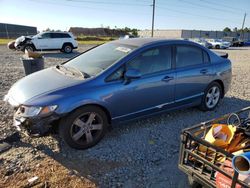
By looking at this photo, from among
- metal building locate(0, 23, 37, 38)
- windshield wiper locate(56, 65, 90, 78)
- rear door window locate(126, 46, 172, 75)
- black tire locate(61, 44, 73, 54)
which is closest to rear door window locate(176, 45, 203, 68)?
rear door window locate(126, 46, 172, 75)

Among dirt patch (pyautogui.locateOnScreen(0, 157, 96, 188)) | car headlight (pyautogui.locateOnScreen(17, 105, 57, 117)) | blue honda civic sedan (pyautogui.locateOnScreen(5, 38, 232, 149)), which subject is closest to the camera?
dirt patch (pyautogui.locateOnScreen(0, 157, 96, 188))

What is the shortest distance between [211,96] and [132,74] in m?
2.38

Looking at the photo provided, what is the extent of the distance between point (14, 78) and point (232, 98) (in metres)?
6.97

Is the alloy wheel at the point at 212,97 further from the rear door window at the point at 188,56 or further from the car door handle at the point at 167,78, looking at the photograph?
the car door handle at the point at 167,78

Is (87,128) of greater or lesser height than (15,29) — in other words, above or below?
below

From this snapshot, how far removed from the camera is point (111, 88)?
11.3ft

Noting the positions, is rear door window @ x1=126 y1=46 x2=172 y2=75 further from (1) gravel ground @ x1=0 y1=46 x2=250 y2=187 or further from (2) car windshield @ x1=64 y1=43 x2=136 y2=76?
(1) gravel ground @ x1=0 y1=46 x2=250 y2=187

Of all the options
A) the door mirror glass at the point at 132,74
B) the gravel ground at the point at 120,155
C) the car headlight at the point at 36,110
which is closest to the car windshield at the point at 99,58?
the door mirror glass at the point at 132,74

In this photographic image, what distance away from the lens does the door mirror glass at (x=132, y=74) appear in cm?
352

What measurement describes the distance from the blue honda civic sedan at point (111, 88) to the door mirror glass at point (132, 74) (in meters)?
0.02

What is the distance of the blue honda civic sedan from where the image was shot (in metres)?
3.11

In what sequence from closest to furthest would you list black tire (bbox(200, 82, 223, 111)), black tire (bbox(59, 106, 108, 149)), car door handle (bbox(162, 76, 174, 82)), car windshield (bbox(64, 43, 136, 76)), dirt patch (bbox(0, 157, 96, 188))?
1. dirt patch (bbox(0, 157, 96, 188))
2. black tire (bbox(59, 106, 108, 149))
3. car windshield (bbox(64, 43, 136, 76))
4. car door handle (bbox(162, 76, 174, 82))
5. black tire (bbox(200, 82, 223, 111))

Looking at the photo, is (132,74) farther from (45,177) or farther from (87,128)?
(45,177)

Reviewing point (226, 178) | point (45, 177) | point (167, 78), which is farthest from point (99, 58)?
point (226, 178)
